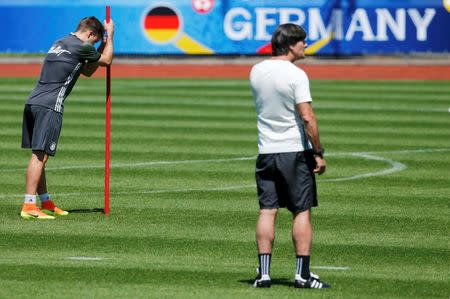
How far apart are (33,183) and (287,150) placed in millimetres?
3958

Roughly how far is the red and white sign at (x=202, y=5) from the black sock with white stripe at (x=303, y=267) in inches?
1162

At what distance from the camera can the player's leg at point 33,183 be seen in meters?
12.4

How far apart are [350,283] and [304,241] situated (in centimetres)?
56

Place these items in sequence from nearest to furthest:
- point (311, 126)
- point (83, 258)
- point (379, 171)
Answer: point (311, 126), point (83, 258), point (379, 171)

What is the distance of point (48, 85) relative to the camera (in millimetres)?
12445

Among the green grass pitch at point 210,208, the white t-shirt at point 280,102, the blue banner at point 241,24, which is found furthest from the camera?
the blue banner at point 241,24

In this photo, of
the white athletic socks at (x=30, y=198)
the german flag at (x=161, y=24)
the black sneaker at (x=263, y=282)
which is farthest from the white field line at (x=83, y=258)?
the german flag at (x=161, y=24)

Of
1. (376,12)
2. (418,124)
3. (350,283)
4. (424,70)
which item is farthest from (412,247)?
(376,12)

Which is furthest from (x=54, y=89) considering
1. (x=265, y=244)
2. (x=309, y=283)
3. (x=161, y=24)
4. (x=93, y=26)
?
(x=161, y=24)

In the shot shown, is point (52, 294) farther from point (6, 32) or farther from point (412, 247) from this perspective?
point (6, 32)

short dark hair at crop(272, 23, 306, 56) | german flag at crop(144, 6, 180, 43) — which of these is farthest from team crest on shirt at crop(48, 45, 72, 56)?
german flag at crop(144, 6, 180, 43)

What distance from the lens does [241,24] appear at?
38.1 meters

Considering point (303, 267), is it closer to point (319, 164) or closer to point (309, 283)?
point (309, 283)

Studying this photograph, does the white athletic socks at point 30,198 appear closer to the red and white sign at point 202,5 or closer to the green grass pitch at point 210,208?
the green grass pitch at point 210,208
